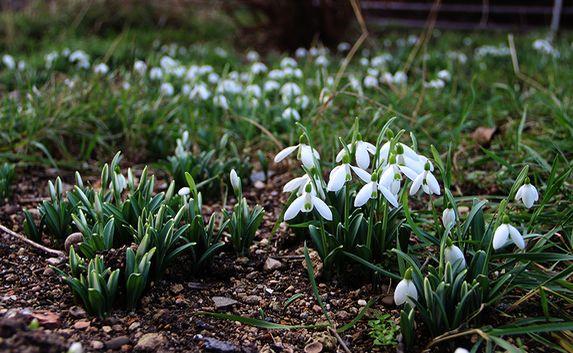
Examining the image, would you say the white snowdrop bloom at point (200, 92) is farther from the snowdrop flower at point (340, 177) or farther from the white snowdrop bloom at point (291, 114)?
the snowdrop flower at point (340, 177)

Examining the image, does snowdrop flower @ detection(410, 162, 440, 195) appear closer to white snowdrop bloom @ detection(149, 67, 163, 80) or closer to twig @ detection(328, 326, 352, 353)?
twig @ detection(328, 326, 352, 353)

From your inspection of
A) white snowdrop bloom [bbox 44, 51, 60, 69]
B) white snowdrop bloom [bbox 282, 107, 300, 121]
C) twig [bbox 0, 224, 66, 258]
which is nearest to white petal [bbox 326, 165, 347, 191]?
twig [bbox 0, 224, 66, 258]

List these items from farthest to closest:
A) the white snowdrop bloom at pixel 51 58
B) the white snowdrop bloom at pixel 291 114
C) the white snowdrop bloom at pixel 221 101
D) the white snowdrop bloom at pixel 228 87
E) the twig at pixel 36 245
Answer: the white snowdrop bloom at pixel 51 58
the white snowdrop bloom at pixel 228 87
the white snowdrop bloom at pixel 221 101
the white snowdrop bloom at pixel 291 114
the twig at pixel 36 245

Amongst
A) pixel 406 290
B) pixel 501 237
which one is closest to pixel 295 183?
pixel 406 290

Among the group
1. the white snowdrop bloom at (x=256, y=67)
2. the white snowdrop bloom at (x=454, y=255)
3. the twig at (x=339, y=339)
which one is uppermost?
the white snowdrop bloom at (x=256, y=67)

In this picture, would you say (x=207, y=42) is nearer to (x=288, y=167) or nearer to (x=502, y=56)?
(x=502, y=56)

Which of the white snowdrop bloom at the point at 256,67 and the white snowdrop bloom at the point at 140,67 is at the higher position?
A: the white snowdrop bloom at the point at 256,67

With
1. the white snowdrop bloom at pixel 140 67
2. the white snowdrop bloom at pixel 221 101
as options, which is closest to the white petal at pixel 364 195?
the white snowdrop bloom at pixel 221 101
